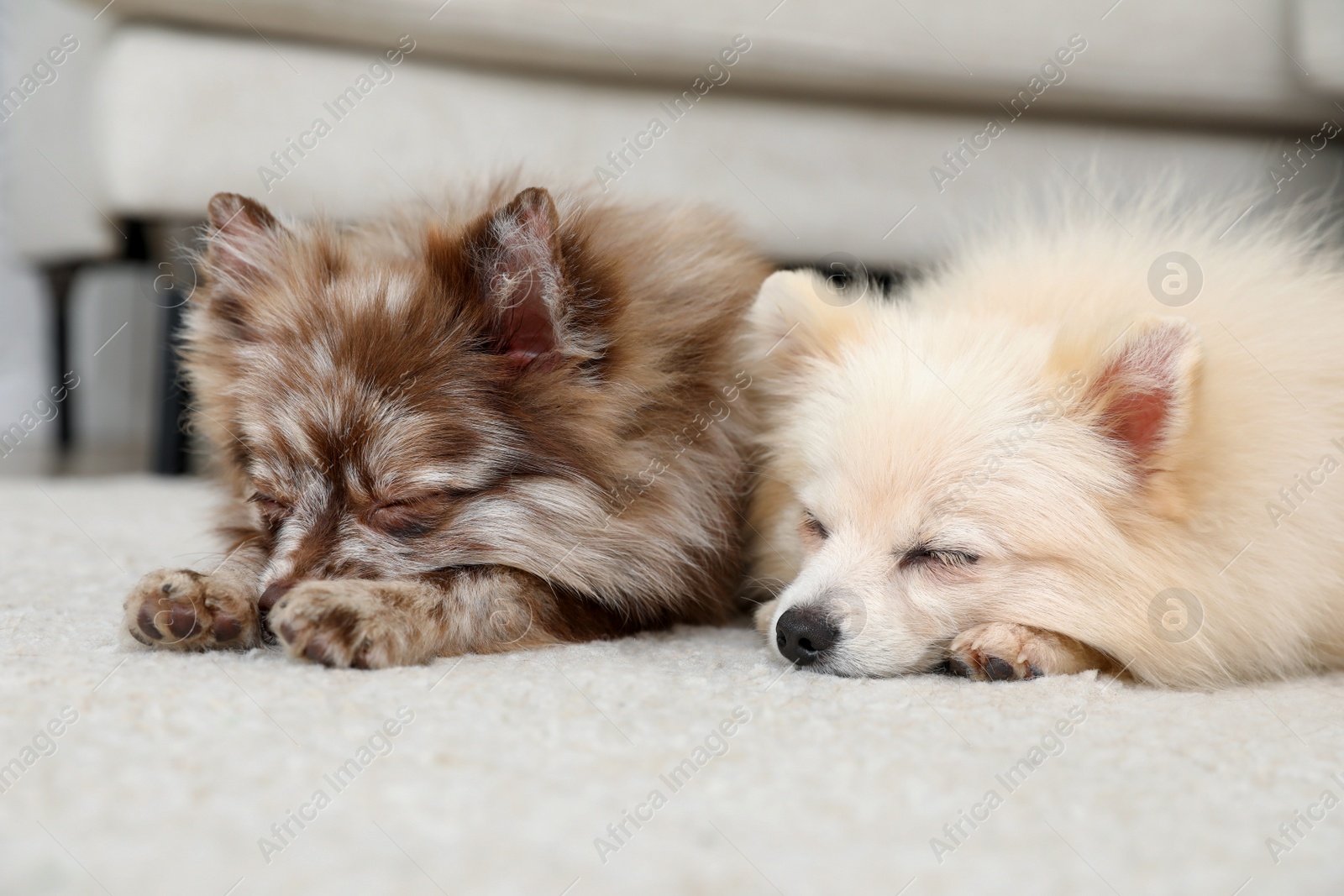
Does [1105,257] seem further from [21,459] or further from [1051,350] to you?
[21,459]

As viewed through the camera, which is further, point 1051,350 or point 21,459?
point 21,459

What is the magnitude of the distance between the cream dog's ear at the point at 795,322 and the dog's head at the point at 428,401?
36cm

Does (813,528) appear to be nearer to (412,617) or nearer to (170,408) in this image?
(412,617)

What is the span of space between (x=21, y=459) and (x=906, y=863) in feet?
15.9

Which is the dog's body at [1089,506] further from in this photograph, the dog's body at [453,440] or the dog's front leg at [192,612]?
the dog's front leg at [192,612]

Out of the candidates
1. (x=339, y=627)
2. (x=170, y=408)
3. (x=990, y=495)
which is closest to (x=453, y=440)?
(x=339, y=627)

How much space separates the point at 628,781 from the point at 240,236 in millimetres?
1289

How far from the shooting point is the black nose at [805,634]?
5.03 feet

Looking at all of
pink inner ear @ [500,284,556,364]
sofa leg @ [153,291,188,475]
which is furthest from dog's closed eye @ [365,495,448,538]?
sofa leg @ [153,291,188,475]

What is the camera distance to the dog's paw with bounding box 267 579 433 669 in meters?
1.40

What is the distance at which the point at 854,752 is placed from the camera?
1.12 metres

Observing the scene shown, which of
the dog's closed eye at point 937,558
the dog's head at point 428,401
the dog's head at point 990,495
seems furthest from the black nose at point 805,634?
the dog's head at point 428,401

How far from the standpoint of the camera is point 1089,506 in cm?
158

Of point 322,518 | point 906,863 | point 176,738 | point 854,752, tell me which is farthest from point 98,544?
point 906,863
